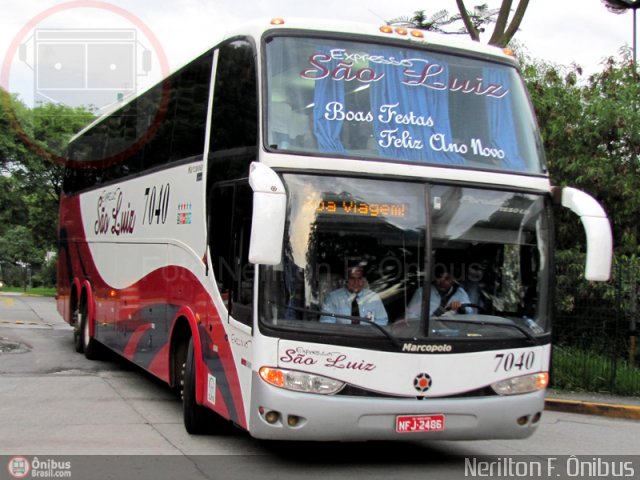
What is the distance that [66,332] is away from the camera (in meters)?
19.0

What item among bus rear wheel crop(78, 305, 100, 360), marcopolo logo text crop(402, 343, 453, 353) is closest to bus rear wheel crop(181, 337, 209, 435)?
marcopolo logo text crop(402, 343, 453, 353)

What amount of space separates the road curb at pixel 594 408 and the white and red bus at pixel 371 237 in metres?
4.52

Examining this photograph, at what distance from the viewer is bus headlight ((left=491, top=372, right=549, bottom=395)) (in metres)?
7.05

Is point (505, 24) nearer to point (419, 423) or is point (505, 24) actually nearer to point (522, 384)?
point (522, 384)

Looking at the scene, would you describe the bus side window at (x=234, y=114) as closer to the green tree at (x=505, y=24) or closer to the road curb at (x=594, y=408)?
the road curb at (x=594, y=408)

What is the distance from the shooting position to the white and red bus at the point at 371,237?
6.59 meters

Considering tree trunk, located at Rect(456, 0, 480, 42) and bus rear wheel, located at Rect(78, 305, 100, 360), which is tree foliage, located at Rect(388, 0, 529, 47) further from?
bus rear wheel, located at Rect(78, 305, 100, 360)

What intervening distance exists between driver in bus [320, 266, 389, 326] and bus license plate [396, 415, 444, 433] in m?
0.78

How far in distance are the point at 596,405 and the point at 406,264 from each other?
5809mm

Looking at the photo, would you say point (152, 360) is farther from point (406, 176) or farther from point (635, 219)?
point (635, 219)

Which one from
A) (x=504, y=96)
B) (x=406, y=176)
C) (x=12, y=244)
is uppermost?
(x=504, y=96)

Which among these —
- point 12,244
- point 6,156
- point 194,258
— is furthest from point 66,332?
point 12,244

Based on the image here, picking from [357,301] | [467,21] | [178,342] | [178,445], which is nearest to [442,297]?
[357,301]

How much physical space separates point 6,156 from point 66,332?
884 inches
